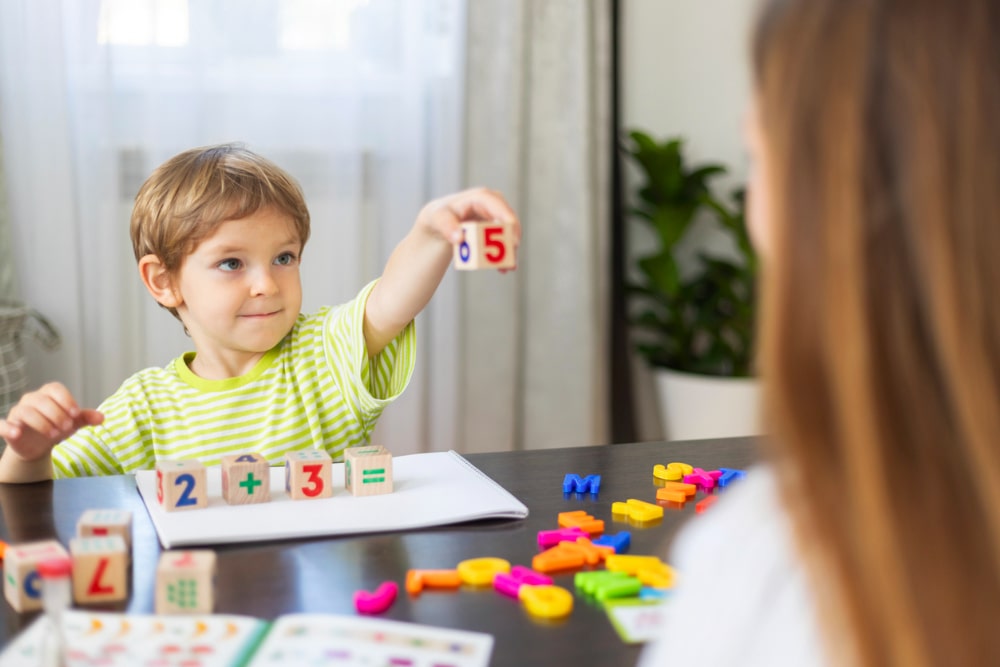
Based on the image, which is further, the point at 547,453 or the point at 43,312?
the point at 43,312

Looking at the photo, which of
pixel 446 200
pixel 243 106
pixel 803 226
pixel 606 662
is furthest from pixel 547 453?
pixel 243 106

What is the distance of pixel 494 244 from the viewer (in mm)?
1070

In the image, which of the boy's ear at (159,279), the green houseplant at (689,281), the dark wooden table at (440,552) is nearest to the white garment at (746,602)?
the dark wooden table at (440,552)

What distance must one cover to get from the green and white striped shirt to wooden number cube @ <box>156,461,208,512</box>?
1.08 feet

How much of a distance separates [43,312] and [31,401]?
60.8 inches

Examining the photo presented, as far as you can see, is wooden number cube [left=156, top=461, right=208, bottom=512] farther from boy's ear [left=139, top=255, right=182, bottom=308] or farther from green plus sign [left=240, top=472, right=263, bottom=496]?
boy's ear [left=139, top=255, right=182, bottom=308]

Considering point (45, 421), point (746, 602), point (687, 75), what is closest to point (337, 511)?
point (45, 421)

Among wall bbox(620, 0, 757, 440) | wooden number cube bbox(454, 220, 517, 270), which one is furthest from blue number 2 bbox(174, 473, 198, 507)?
wall bbox(620, 0, 757, 440)

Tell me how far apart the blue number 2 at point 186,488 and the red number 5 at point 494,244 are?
36 centimetres

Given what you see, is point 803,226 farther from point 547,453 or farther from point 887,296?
point 547,453

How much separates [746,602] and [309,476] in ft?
1.98

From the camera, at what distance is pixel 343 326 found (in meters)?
1.42

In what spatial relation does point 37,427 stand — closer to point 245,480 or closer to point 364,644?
point 245,480

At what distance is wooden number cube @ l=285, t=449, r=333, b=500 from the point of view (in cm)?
103
